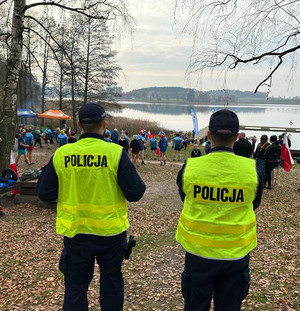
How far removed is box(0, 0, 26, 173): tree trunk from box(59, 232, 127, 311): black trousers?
7.06m

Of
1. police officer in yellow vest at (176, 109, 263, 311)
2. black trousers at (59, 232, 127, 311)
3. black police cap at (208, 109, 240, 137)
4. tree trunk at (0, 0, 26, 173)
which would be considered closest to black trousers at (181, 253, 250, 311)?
police officer in yellow vest at (176, 109, 263, 311)

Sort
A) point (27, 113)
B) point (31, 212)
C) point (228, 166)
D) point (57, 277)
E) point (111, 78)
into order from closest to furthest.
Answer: point (228, 166), point (57, 277), point (31, 212), point (27, 113), point (111, 78)

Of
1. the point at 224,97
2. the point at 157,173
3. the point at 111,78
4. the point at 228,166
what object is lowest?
the point at 157,173

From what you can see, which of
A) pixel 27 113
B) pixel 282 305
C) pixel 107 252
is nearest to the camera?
pixel 107 252

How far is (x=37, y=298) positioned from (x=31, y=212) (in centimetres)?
407

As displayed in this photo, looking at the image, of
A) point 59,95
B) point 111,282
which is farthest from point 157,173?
point 59,95

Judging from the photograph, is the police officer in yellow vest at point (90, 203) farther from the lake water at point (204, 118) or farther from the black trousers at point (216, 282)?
the lake water at point (204, 118)

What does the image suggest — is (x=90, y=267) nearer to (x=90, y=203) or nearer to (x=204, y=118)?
(x=90, y=203)

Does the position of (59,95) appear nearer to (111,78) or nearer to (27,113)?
(111,78)

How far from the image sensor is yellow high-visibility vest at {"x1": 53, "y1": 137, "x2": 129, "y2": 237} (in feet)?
8.43

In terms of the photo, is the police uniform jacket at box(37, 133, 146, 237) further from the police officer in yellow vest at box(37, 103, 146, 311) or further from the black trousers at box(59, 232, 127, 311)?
the black trousers at box(59, 232, 127, 311)

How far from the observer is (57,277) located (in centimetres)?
443

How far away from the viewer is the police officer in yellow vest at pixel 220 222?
7.29ft

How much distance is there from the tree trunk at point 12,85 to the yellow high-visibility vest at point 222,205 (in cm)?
780
